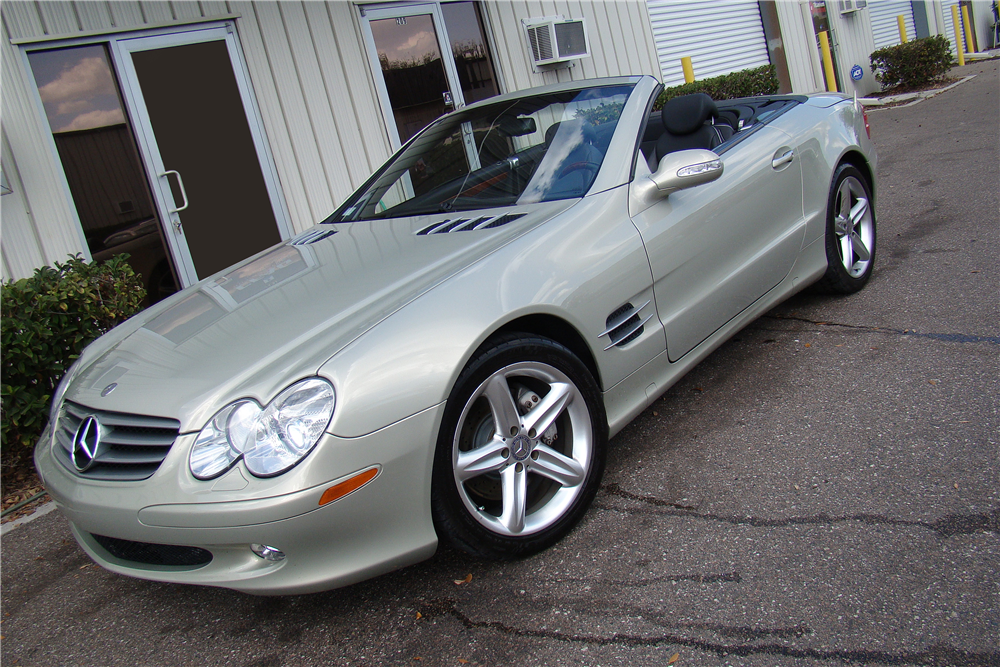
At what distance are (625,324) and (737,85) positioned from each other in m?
9.97

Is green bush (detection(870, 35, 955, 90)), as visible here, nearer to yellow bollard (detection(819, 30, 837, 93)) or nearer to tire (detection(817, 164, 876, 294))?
yellow bollard (detection(819, 30, 837, 93))

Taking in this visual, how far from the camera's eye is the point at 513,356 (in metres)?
2.34

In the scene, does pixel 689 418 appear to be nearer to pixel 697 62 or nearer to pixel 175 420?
pixel 175 420

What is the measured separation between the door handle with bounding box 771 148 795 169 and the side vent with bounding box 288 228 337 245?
2035 millimetres

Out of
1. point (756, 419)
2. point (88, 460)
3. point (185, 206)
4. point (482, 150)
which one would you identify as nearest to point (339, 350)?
point (88, 460)

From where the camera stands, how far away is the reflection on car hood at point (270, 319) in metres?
2.13

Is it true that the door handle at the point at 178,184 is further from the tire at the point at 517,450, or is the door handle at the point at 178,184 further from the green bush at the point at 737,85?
the green bush at the point at 737,85

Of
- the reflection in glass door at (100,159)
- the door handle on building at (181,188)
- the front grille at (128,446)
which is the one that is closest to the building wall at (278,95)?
the reflection in glass door at (100,159)

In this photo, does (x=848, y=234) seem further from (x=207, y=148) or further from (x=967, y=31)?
(x=967, y=31)

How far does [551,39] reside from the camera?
8.64 m

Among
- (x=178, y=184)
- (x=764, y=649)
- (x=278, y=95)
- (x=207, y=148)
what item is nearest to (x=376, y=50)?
(x=278, y=95)

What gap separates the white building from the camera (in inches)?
214

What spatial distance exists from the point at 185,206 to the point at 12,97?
1.32m

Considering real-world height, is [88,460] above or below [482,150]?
below
